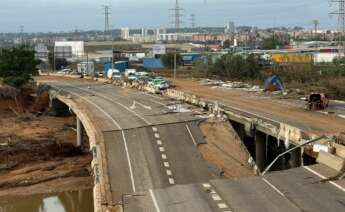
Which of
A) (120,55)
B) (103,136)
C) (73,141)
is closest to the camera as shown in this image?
(103,136)

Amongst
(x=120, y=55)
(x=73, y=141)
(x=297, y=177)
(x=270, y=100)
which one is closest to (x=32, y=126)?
(x=73, y=141)

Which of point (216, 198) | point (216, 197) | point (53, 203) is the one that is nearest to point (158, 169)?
point (216, 197)

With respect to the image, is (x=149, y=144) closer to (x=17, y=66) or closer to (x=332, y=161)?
(x=332, y=161)

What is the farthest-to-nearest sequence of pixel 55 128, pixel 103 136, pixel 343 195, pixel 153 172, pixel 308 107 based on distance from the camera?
pixel 55 128, pixel 308 107, pixel 103 136, pixel 153 172, pixel 343 195

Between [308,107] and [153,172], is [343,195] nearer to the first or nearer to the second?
[153,172]

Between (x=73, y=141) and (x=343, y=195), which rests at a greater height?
(x=343, y=195)

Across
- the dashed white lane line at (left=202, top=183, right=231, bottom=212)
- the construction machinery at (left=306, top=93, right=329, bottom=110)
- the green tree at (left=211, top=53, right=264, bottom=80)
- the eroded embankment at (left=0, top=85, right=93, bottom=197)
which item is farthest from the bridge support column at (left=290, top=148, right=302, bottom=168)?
the green tree at (left=211, top=53, right=264, bottom=80)
